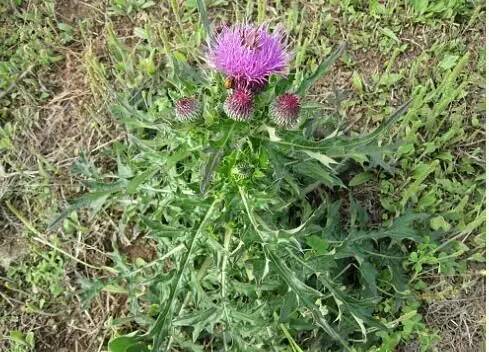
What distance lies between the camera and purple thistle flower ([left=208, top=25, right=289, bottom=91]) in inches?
88.8

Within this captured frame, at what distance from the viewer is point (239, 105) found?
2168 millimetres

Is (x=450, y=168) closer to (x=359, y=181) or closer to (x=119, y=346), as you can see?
(x=359, y=181)

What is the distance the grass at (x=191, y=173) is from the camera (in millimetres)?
2953

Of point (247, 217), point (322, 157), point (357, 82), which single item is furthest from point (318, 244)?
point (357, 82)

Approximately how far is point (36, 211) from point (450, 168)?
7.36 feet

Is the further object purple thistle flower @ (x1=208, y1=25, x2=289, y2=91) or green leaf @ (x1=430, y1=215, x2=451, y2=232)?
green leaf @ (x1=430, y1=215, x2=451, y2=232)

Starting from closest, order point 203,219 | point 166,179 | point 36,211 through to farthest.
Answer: point 203,219 < point 166,179 < point 36,211

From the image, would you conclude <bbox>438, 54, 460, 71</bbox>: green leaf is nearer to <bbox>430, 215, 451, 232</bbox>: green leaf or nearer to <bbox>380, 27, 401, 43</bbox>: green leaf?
<bbox>380, 27, 401, 43</bbox>: green leaf

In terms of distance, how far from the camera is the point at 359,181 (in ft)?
10.8

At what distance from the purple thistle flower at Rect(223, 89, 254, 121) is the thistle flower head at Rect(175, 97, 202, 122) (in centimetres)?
11

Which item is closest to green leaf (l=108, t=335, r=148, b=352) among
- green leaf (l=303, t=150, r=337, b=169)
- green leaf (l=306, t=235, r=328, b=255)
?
green leaf (l=306, t=235, r=328, b=255)

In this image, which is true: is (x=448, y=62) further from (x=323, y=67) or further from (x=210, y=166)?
(x=210, y=166)

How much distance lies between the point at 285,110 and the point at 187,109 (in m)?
0.35

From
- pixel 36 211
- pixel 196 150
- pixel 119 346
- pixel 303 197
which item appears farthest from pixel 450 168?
pixel 36 211
